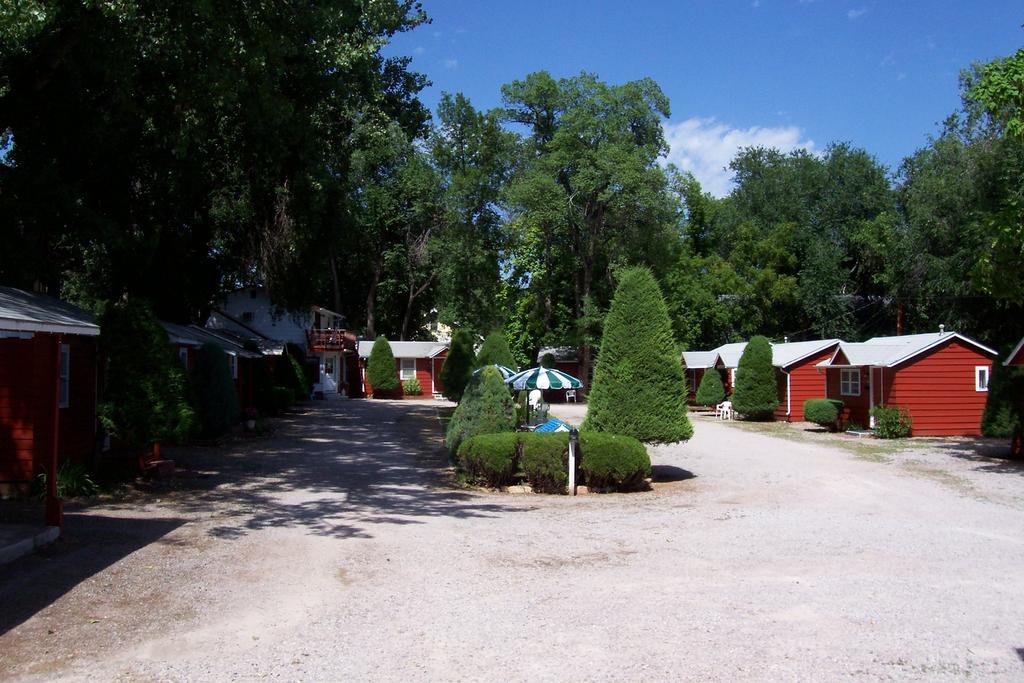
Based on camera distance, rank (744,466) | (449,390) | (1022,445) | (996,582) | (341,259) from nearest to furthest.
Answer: (996,582)
(744,466)
(1022,445)
(449,390)
(341,259)

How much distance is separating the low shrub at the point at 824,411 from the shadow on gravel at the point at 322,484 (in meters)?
13.4

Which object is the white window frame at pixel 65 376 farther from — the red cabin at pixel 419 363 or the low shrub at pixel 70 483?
the red cabin at pixel 419 363

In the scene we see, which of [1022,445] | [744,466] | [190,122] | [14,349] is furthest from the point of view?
[1022,445]

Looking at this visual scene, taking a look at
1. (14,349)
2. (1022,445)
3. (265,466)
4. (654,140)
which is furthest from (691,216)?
(14,349)

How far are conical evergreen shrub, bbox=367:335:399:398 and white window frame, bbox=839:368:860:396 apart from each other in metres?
28.3

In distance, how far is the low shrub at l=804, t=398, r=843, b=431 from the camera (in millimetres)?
27938

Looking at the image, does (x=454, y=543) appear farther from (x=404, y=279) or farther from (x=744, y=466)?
(x=404, y=279)

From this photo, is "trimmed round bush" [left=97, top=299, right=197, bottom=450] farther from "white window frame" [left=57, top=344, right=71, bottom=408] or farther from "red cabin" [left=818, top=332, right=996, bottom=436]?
"red cabin" [left=818, top=332, right=996, bottom=436]

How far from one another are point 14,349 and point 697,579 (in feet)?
32.8

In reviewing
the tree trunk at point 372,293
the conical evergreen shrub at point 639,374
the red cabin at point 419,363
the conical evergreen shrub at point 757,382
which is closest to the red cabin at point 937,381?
the conical evergreen shrub at point 757,382

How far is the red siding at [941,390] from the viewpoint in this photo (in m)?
25.5

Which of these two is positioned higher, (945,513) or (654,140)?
(654,140)

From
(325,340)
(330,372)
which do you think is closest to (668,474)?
(325,340)

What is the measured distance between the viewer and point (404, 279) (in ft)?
184
